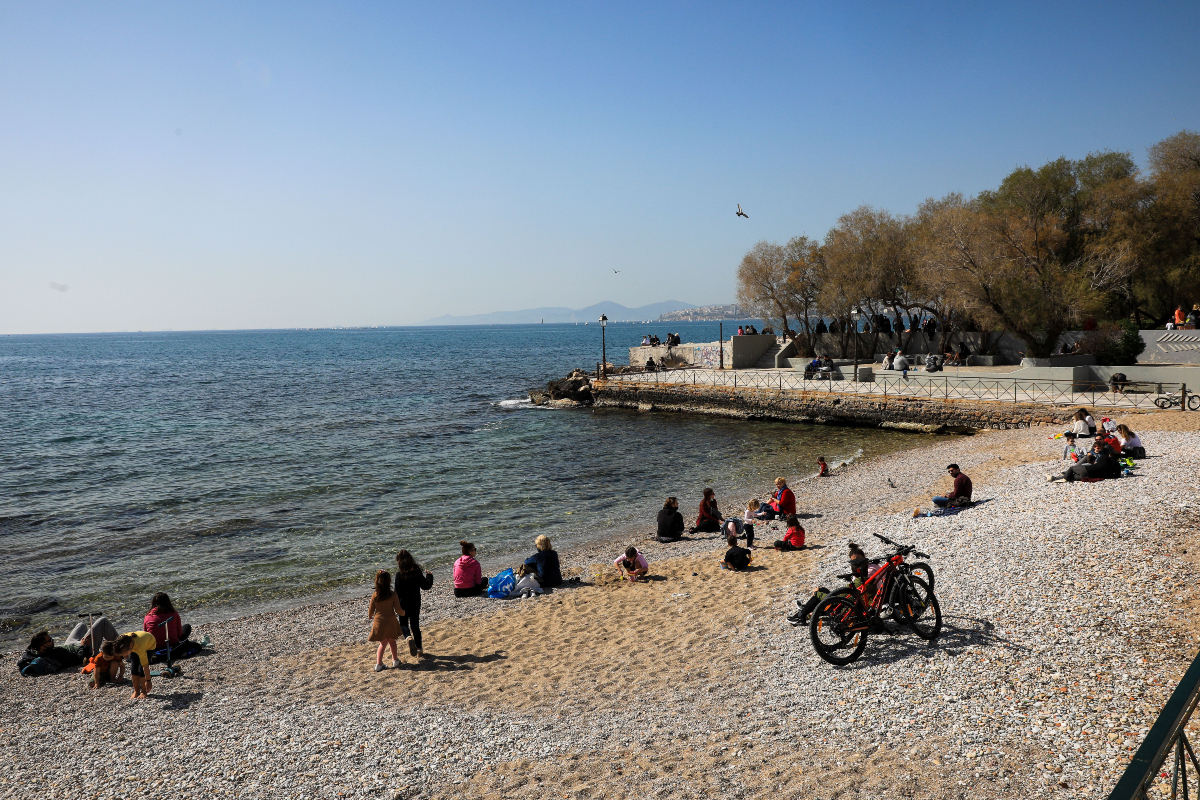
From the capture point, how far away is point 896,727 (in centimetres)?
625

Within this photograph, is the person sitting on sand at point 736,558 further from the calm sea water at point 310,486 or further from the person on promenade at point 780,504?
the calm sea water at point 310,486

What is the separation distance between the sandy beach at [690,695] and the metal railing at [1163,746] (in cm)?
328

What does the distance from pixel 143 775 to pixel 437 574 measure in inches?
300

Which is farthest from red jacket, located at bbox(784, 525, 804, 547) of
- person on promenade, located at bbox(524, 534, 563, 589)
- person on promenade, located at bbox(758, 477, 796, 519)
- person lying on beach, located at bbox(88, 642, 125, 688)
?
person lying on beach, located at bbox(88, 642, 125, 688)

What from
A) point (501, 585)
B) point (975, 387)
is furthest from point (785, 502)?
point (975, 387)

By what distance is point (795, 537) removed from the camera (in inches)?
523

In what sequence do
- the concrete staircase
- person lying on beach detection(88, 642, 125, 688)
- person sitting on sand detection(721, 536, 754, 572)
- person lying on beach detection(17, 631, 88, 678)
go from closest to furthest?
person lying on beach detection(88, 642, 125, 688) < person lying on beach detection(17, 631, 88, 678) < person sitting on sand detection(721, 536, 754, 572) < the concrete staircase

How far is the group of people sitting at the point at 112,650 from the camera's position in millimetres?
9117

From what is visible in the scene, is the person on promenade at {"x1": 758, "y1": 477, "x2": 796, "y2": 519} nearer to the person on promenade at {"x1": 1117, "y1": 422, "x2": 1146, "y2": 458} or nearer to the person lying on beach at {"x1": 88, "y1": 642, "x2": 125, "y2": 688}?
the person on promenade at {"x1": 1117, "y1": 422, "x2": 1146, "y2": 458}

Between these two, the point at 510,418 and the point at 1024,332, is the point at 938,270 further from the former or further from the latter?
the point at 510,418

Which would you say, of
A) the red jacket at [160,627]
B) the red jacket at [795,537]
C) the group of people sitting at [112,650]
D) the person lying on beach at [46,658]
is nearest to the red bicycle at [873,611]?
the red jacket at [795,537]

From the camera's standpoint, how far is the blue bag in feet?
40.7

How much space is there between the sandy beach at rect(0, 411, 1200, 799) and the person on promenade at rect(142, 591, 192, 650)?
519mm

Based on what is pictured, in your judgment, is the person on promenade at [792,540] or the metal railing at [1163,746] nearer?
the metal railing at [1163,746]
